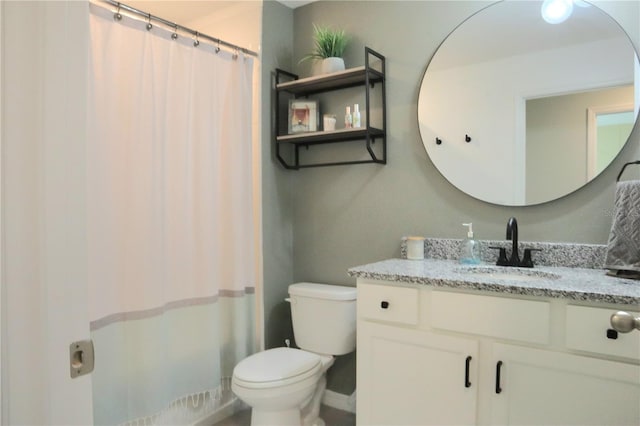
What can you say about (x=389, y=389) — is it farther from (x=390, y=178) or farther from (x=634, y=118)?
(x=634, y=118)

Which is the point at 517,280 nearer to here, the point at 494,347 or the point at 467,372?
the point at 494,347

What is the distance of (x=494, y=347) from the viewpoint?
151cm

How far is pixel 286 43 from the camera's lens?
2.69 meters

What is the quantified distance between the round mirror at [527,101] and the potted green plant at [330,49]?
49cm

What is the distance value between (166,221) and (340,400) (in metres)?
Answer: 1.43

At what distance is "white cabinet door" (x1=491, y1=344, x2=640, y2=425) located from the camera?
1.30 m

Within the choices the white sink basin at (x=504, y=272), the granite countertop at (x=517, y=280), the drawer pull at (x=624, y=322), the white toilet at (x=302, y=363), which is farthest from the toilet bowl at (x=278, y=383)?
the drawer pull at (x=624, y=322)

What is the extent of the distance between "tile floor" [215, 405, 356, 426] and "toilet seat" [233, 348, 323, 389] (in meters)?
0.45

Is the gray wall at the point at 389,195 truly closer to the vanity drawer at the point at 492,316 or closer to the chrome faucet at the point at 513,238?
the chrome faucet at the point at 513,238

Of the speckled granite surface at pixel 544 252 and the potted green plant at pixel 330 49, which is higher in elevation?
the potted green plant at pixel 330 49

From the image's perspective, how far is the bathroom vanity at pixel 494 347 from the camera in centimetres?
133

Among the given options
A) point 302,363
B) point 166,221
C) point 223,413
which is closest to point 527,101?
point 302,363

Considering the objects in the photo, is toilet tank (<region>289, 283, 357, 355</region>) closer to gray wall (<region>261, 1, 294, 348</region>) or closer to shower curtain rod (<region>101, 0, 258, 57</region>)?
gray wall (<region>261, 1, 294, 348</region>)

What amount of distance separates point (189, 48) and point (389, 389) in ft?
5.85
